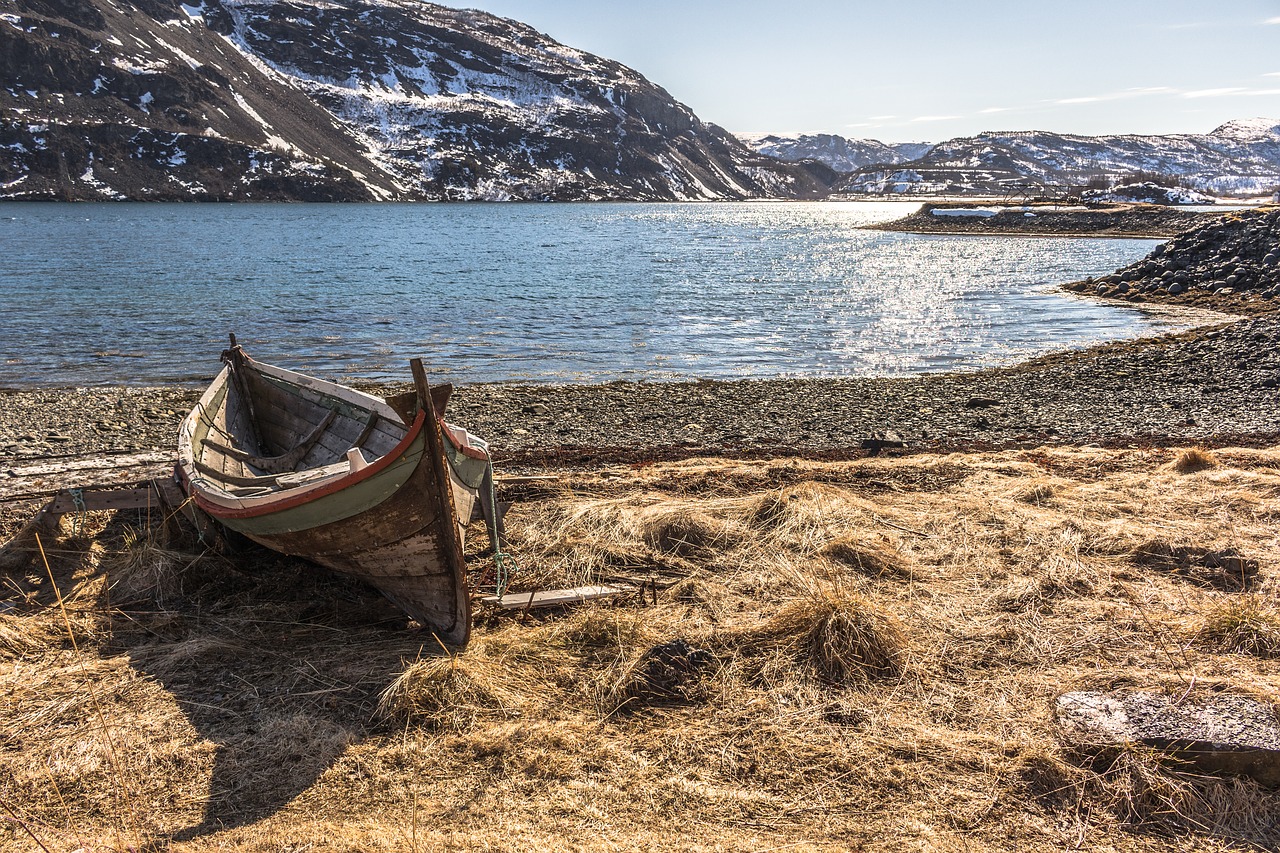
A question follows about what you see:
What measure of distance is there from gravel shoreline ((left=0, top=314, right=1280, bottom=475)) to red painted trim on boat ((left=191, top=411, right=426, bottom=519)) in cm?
553

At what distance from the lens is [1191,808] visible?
4.27 m

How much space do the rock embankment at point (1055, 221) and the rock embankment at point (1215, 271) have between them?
47892mm

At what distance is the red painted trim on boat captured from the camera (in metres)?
5.86

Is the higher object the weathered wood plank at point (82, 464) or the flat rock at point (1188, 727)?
the weathered wood plank at point (82, 464)

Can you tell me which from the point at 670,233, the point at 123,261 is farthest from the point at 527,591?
the point at 670,233

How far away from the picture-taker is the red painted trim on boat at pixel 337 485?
5.86 metres

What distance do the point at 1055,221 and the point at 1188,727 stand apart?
107329 millimetres

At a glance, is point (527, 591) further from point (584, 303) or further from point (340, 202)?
point (340, 202)

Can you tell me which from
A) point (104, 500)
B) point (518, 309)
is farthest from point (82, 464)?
point (518, 309)

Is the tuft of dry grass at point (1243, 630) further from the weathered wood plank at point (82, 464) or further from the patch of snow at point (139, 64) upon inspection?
the patch of snow at point (139, 64)

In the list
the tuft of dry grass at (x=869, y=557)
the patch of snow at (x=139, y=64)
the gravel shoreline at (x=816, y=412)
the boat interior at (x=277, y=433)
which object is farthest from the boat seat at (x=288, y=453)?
the patch of snow at (x=139, y=64)

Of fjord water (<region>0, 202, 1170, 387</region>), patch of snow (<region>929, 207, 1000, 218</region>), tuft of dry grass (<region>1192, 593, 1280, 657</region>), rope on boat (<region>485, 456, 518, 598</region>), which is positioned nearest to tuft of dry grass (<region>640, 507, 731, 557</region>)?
rope on boat (<region>485, 456, 518, 598</region>)

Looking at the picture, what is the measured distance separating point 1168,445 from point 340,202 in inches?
6069

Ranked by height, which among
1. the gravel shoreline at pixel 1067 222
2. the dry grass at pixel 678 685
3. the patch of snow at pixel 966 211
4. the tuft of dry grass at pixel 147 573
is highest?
the patch of snow at pixel 966 211
